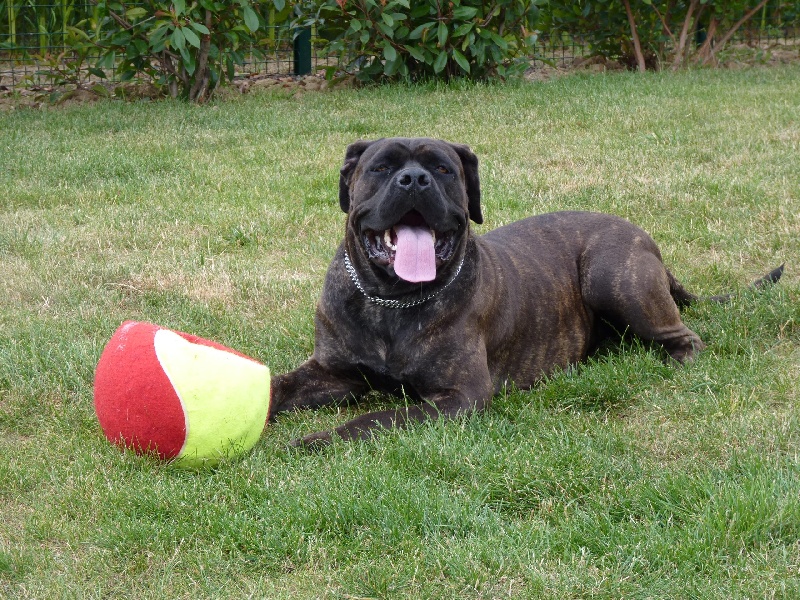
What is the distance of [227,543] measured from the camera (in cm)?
317

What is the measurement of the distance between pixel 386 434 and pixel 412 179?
3.43ft

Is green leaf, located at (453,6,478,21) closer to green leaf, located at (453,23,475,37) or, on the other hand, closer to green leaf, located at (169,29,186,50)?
green leaf, located at (453,23,475,37)

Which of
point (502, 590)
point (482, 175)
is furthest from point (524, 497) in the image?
point (482, 175)

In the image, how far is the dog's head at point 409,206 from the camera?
13.7ft

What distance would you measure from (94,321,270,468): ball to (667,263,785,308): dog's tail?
8.69ft

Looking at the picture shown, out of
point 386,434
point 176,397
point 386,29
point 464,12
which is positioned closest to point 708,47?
point 464,12

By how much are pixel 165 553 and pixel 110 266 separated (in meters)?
3.44

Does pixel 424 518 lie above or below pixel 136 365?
below

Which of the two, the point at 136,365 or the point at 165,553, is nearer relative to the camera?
the point at 165,553

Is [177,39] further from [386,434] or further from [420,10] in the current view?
[386,434]

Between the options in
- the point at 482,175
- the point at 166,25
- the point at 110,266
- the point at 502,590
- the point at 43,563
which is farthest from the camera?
the point at 166,25

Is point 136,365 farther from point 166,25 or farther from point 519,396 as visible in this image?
point 166,25

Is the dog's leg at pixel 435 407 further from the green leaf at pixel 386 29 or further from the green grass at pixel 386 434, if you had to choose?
the green leaf at pixel 386 29

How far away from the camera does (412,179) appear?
417 cm
